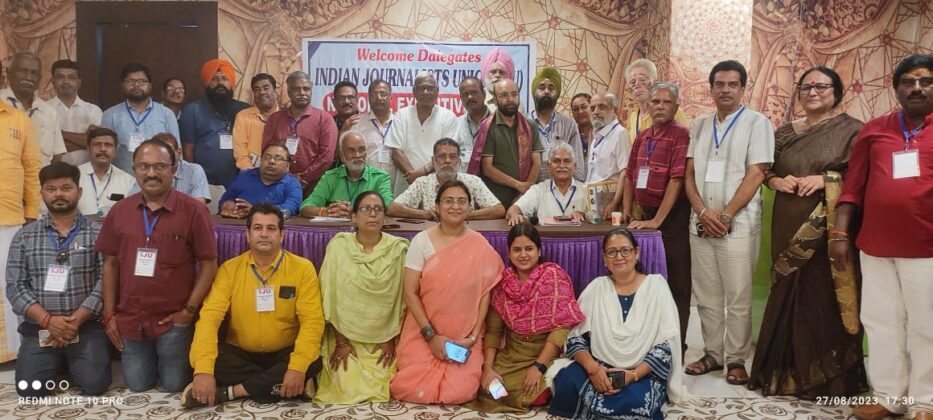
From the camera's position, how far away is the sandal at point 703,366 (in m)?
3.48

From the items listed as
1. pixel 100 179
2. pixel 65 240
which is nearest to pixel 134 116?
pixel 100 179

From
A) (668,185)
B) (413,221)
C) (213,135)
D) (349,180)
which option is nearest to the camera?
(668,185)

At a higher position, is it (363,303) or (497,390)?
(363,303)

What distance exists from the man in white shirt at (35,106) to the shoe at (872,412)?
4964mm

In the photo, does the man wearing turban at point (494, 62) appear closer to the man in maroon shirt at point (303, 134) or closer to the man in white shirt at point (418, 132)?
the man in white shirt at point (418, 132)

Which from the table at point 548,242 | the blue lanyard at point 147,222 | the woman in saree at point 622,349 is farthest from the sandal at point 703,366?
the blue lanyard at point 147,222

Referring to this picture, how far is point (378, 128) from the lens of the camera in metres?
4.85

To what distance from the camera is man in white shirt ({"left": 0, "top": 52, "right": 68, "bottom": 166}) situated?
13.7 feet

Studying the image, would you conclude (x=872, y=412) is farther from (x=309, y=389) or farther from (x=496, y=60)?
(x=496, y=60)

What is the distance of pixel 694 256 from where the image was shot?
3535mm

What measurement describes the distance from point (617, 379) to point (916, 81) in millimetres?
1881

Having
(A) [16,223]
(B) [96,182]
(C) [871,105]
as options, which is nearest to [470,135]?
(B) [96,182]

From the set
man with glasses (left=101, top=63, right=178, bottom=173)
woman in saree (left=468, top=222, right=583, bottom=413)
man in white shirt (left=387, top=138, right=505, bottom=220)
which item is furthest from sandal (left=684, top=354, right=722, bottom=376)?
man with glasses (left=101, top=63, right=178, bottom=173)

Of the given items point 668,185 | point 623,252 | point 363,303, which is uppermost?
point 668,185
